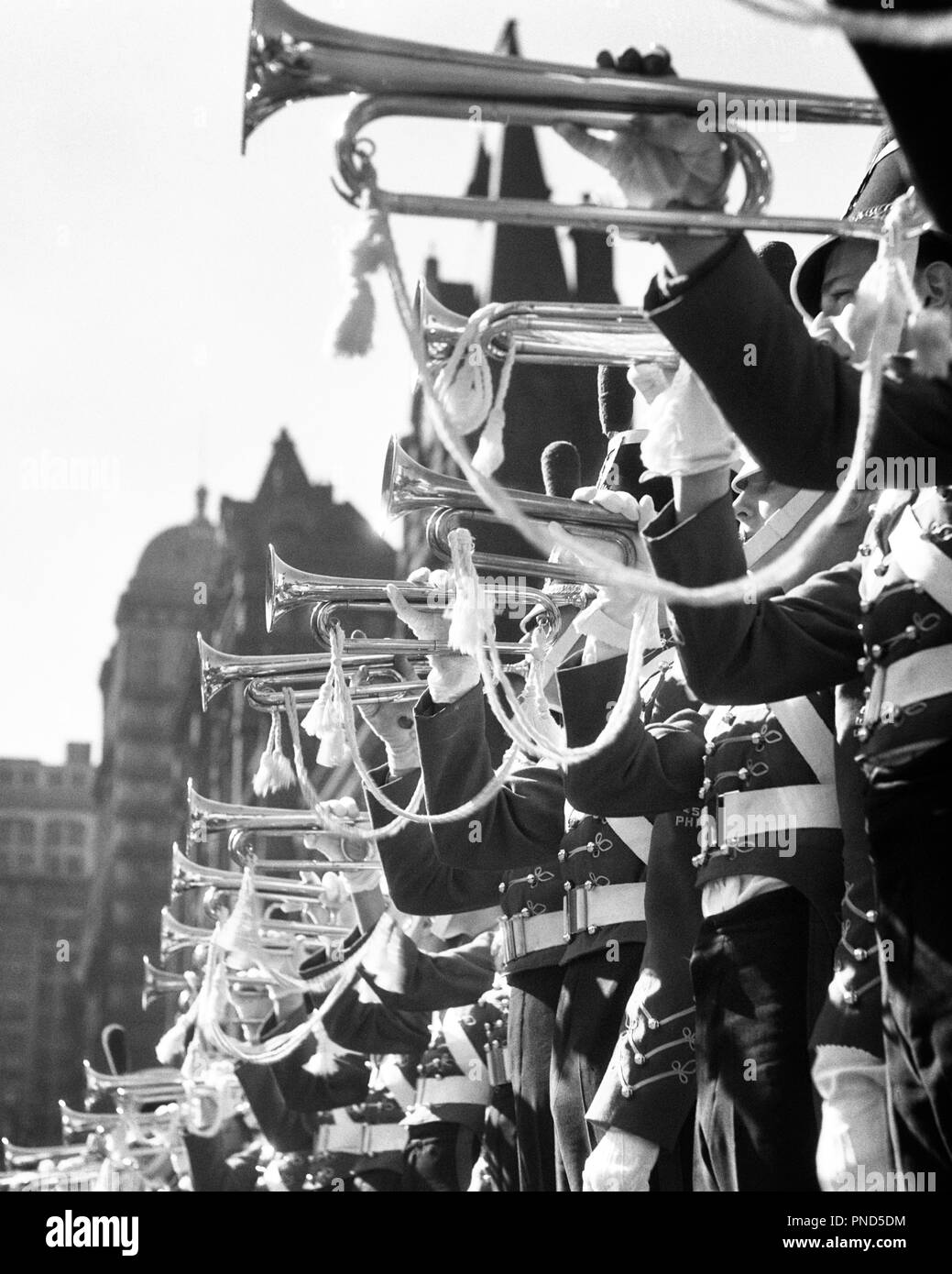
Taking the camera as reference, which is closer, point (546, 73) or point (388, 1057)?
point (546, 73)

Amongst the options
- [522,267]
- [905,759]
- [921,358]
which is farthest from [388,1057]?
[522,267]

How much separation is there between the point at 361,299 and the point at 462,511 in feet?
8.04

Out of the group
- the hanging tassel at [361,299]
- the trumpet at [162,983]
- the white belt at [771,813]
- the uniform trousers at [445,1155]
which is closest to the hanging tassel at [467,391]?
the hanging tassel at [361,299]

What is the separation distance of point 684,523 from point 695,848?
1.60 meters

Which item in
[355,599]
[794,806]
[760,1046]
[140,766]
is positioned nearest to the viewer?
[760,1046]

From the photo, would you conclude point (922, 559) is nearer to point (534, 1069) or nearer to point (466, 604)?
point (466, 604)

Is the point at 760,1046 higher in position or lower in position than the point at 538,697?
lower

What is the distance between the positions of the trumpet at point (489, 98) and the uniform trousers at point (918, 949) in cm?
99

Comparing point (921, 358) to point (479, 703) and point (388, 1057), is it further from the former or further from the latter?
point (388, 1057)

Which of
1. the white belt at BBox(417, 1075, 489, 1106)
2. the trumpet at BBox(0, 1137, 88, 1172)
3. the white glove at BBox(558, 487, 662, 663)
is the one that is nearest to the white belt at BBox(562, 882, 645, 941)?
the white glove at BBox(558, 487, 662, 663)

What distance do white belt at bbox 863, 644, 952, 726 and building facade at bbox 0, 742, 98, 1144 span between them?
48.4 meters

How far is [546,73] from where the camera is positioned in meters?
3.53

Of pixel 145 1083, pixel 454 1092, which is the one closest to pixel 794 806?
pixel 454 1092

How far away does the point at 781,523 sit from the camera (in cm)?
508
